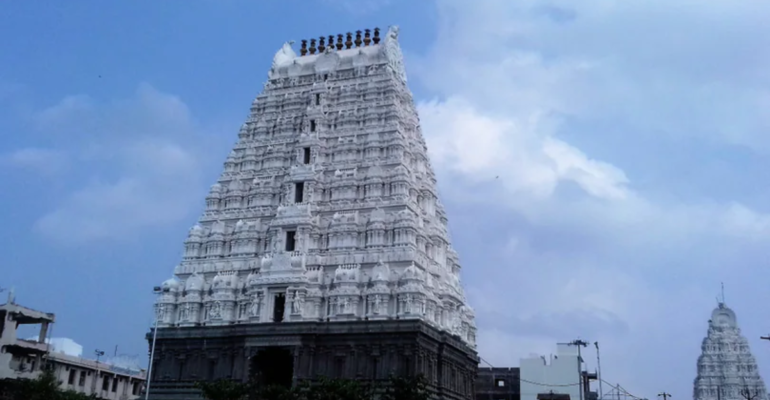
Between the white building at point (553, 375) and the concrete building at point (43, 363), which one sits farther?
the white building at point (553, 375)

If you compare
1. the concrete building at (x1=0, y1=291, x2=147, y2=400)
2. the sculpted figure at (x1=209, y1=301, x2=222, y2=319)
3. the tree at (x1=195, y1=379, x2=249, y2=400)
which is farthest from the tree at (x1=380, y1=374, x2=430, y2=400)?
the concrete building at (x1=0, y1=291, x2=147, y2=400)

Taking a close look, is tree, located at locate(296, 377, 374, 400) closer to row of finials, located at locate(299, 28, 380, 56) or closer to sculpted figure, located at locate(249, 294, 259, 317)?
sculpted figure, located at locate(249, 294, 259, 317)

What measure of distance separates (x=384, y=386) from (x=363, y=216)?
12.5 m

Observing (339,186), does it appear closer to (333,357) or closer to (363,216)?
(363,216)

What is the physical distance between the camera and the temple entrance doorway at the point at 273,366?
1882 inches

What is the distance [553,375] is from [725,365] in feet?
166

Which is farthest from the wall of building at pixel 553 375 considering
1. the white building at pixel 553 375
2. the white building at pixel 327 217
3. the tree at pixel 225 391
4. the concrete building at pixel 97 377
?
the tree at pixel 225 391

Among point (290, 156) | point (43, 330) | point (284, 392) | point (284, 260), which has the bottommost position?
point (284, 392)

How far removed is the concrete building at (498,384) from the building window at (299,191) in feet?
Result: 142

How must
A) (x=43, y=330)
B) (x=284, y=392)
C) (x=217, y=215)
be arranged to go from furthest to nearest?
(x=43, y=330)
(x=217, y=215)
(x=284, y=392)

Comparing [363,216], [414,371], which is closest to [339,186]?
[363,216]

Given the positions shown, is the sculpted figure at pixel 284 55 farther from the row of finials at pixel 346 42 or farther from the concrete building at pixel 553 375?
the concrete building at pixel 553 375

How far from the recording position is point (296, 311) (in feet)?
157

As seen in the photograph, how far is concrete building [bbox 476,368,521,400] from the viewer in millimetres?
86938
